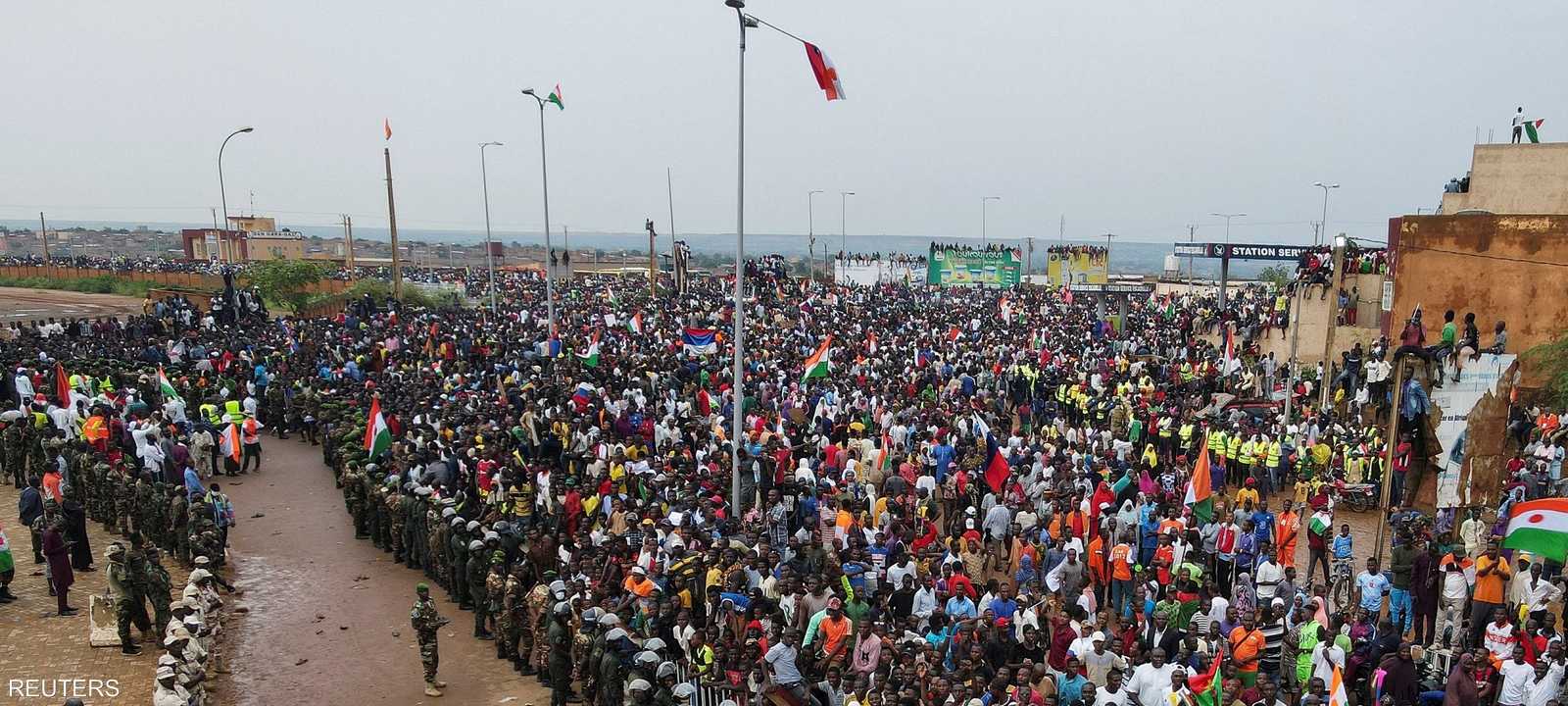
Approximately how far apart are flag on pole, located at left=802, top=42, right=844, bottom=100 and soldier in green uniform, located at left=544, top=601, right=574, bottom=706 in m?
8.43

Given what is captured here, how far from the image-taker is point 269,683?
10.8 metres

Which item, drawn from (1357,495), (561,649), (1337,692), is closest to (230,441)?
(561,649)

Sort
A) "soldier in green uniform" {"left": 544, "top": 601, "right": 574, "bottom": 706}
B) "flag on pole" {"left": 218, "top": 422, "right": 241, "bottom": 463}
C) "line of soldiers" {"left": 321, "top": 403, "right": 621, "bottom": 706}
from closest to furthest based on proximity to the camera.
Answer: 1. "soldier in green uniform" {"left": 544, "top": 601, "right": 574, "bottom": 706}
2. "line of soldiers" {"left": 321, "top": 403, "right": 621, "bottom": 706}
3. "flag on pole" {"left": 218, "top": 422, "right": 241, "bottom": 463}

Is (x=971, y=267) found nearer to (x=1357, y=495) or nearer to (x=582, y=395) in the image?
(x=582, y=395)

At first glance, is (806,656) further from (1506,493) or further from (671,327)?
(671,327)

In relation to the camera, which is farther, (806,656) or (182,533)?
(182,533)

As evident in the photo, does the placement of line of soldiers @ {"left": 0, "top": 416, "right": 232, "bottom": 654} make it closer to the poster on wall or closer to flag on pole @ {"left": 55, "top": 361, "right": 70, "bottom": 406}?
flag on pole @ {"left": 55, "top": 361, "right": 70, "bottom": 406}

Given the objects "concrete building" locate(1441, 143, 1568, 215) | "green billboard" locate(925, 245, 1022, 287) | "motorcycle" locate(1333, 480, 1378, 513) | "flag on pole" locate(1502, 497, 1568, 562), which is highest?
"concrete building" locate(1441, 143, 1568, 215)

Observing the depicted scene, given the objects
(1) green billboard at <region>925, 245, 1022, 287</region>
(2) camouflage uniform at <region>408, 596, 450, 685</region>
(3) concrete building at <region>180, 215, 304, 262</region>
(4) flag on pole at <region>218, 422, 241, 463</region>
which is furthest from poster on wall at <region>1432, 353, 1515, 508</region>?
(3) concrete building at <region>180, 215, 304, 262</region>

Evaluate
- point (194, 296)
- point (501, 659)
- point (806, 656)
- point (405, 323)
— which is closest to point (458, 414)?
point (501, 659)

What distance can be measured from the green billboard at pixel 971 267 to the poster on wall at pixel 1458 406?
3458 centimetres

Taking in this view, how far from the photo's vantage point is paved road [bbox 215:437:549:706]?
10688mm

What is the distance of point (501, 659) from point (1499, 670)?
966 cm

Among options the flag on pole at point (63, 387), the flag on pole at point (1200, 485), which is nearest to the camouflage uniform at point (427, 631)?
the flag on pole at point (1200, 485)
